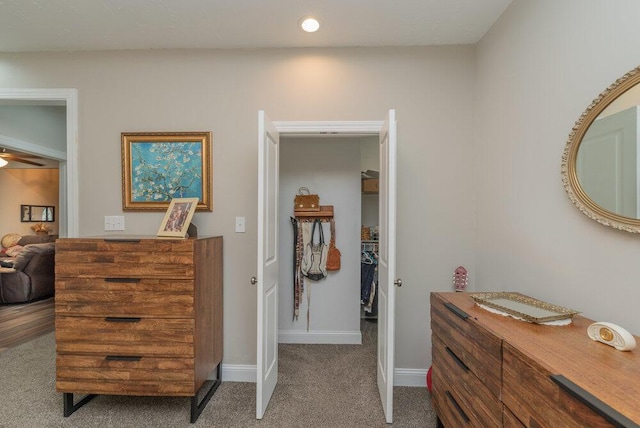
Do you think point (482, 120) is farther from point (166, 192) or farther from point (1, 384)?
point (1, 384)

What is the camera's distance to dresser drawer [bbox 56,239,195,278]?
5.82 ft

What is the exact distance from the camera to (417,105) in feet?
7.37

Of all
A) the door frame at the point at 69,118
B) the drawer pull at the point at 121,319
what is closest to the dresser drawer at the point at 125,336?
the drawer pull at the point at 121,319

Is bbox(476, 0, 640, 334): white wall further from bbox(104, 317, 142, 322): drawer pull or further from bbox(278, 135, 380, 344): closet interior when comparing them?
bbox(104, 317, 142, 322): drawer pull

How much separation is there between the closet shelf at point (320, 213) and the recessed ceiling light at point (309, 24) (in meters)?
1.54

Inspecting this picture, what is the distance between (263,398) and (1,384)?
6.73 ft

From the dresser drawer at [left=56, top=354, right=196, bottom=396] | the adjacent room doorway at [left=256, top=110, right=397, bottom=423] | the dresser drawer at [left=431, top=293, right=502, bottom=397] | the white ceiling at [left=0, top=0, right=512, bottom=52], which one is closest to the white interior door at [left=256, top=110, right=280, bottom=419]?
the adjacent room doorway at [left=256, top=110, right=397, bottom=423]

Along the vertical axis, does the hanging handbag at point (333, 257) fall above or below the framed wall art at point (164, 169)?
below

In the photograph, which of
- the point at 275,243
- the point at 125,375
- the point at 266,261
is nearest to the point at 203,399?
the point at 125,375

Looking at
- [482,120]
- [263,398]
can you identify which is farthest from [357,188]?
[263,398]

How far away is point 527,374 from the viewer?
0.92 metres

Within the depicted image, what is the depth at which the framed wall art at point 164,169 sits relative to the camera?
228 centimetres

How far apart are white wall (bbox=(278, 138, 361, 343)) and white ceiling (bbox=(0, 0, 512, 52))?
1.05 m

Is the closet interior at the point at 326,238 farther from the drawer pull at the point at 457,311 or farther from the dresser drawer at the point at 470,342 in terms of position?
the drawer pull at the point at 457,311
